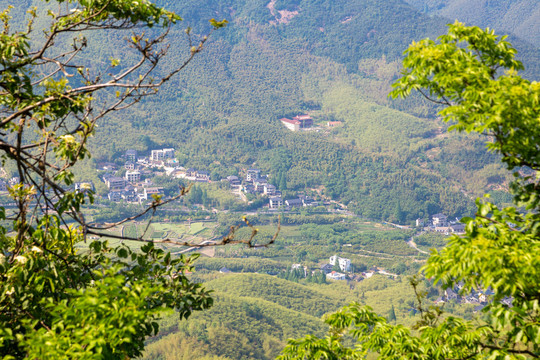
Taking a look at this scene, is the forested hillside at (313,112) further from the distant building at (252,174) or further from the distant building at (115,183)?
the distant building at (115,183)

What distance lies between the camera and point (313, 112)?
6512 centimetres

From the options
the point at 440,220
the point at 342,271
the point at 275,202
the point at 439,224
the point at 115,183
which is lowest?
the point at 342,271

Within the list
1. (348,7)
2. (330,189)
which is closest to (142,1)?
(330,189)

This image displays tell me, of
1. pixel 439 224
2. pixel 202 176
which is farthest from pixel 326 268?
pixel 202 176

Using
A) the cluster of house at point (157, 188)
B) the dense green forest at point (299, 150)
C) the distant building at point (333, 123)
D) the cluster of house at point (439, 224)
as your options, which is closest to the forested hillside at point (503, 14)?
the dense green forest at point (299, 150)

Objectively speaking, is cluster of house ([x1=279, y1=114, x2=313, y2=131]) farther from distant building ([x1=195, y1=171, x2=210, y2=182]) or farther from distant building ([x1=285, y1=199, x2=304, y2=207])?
distant building ([x1=285, y1=199, x2=304, y2=207])

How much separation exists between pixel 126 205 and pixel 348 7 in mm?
61888

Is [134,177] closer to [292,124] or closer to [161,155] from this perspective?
[161,155]

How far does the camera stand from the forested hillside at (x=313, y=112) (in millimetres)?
46531

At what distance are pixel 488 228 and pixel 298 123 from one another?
58477 mm

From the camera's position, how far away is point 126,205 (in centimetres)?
3775

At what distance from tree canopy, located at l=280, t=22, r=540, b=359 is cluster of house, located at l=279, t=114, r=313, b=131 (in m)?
57.6

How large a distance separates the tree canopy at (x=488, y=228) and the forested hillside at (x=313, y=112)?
39295 mm

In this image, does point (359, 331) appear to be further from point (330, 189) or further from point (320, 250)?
point (330, 189)
